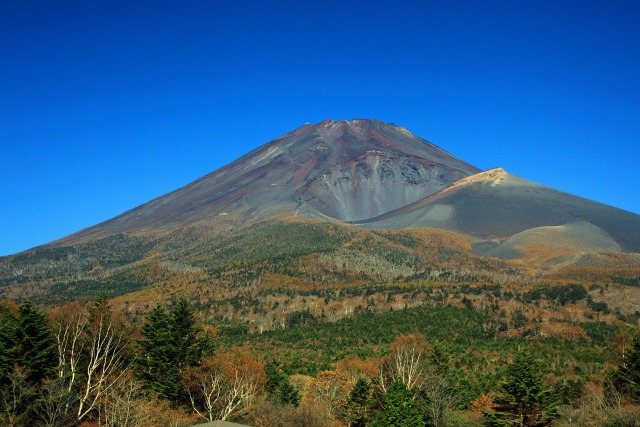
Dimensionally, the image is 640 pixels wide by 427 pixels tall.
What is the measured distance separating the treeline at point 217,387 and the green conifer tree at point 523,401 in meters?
0.07

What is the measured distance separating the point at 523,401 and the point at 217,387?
21.7m

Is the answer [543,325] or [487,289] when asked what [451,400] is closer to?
[543,325]

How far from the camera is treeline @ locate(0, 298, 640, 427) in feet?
114

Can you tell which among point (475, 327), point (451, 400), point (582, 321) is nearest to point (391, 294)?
point (475, 327)

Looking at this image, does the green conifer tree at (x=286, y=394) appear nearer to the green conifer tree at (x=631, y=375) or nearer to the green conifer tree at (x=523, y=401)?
the green conifer tree at (x=523, y=401)

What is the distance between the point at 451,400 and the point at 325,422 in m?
10.7

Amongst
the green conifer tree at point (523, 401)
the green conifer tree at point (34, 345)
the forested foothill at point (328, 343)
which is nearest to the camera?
the green conifer tree at point (34, 345)

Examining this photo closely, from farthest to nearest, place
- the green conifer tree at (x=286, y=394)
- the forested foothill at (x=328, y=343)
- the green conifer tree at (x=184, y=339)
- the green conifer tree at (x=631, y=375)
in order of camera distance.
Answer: the green conifer tree at (x=286, y=394), the green conifer tree at (x=184, y=339), the green conifer tree at (x=631, y=375), the forested foothill at (x=328, y=343)

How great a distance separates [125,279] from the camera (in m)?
176

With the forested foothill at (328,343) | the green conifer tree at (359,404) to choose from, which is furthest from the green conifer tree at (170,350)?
the green conifer tree at (359,404)

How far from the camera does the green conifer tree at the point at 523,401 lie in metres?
38.1

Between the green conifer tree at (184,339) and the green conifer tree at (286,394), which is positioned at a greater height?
the green conifer tree at (184,339)

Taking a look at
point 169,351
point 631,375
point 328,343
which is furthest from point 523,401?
point 328,343

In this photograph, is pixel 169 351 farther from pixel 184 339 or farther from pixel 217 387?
pixel 217 387
